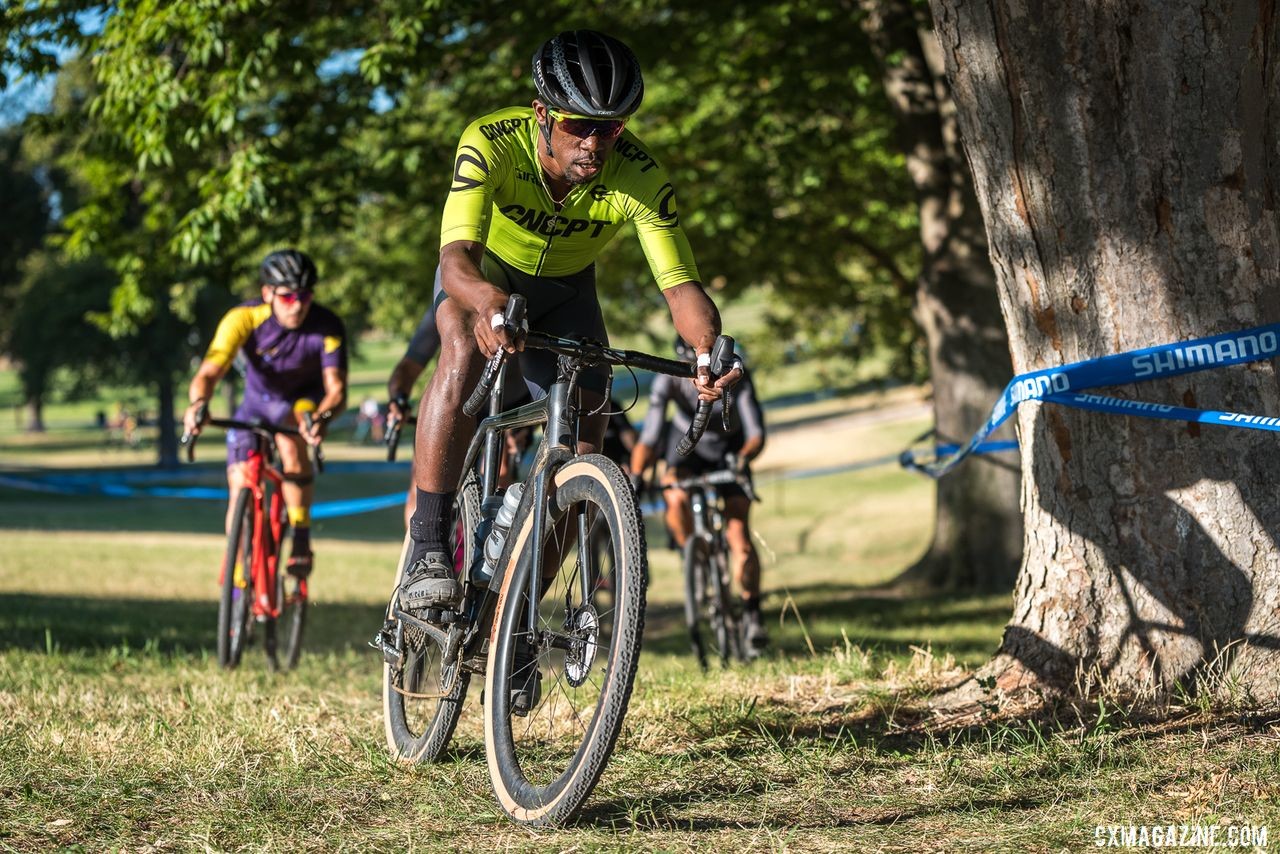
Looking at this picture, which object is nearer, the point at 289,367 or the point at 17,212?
the point at 289,367

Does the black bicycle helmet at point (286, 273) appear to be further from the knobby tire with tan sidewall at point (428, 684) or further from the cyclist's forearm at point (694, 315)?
the cyclist's forearm at point (694, 315)

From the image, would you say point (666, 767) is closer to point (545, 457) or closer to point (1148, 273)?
point (545, 457)

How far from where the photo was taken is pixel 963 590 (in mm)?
13406

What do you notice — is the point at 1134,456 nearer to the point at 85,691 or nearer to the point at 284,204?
the point at 85,691

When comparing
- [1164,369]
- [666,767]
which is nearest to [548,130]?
[666,767]

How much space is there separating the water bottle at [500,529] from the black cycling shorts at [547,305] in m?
0.64

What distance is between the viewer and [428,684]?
5305 millimetres

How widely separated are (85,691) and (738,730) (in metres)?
3.08

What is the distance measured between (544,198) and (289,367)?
4.09 metres

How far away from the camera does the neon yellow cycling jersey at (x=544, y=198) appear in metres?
4.39

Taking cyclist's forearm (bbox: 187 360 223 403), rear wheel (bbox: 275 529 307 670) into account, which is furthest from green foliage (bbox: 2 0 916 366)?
rear wheel (bbox: 275 529 307 670)

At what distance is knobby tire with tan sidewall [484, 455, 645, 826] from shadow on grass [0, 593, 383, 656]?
4.20 meters

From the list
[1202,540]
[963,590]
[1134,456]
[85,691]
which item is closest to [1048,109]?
[1134,456]

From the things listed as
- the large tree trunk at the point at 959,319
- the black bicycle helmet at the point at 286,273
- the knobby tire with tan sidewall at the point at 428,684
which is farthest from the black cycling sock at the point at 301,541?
the large tree trunk at the point at 959,319
